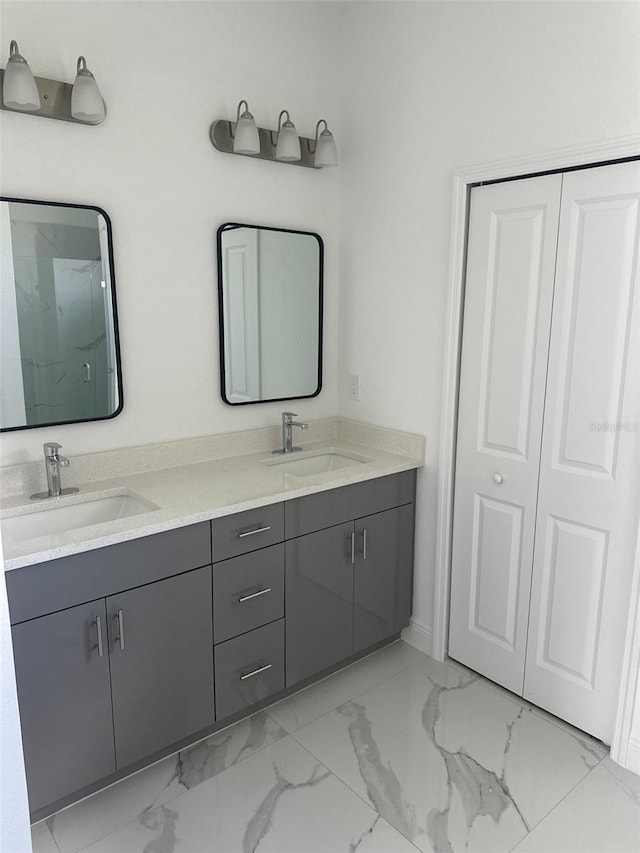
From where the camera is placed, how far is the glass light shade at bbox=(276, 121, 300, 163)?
247 cm

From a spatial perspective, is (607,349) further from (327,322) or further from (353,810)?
(353,810)

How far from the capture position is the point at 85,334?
2.16 meters

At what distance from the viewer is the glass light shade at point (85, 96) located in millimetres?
1946

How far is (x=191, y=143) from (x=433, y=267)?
107cm

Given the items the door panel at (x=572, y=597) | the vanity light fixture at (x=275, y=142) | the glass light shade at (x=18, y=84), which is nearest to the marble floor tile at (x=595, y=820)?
the door panel at (x=572, y=597)

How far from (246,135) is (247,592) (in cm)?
172

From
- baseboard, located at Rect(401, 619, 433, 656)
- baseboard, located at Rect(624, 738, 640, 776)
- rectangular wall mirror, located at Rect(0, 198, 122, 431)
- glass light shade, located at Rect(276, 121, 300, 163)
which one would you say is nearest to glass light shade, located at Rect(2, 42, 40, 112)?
rectangular wall mirror, located at Rect(0, 198, 122, 431)

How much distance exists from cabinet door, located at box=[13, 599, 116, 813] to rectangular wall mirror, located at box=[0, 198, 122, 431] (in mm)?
728

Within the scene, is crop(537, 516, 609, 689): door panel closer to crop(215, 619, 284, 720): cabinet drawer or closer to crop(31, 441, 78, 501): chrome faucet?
crop(215, 619, 284, 720): cabinet drawer

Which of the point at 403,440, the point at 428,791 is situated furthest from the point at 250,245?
the point at 428,791

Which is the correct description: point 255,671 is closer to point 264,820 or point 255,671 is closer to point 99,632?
point 264,820

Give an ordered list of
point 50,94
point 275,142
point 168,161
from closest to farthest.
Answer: point 50,94 → point 168,161 → point 275,142

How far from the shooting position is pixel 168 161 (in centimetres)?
230

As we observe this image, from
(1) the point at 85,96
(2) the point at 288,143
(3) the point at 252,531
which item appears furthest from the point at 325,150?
(3) the point at 252,531
